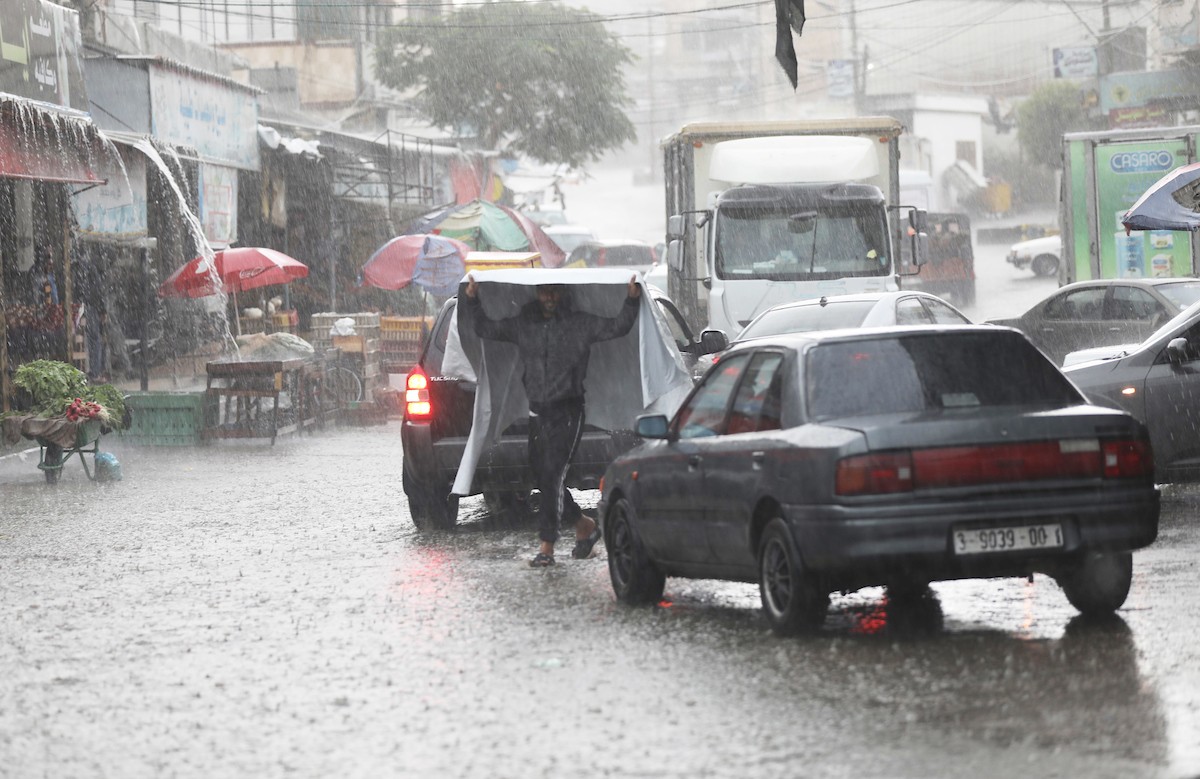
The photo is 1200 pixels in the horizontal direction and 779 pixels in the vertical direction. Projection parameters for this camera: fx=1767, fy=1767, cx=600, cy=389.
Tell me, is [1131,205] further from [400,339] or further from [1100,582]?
[1100,582]

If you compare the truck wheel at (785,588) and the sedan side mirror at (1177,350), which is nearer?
the truck wheel at (785,588)

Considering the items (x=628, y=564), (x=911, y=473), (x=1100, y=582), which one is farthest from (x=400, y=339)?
(x=911, y=473)

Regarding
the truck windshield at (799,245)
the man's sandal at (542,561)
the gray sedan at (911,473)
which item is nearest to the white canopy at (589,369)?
the man's sandal at (542,561)

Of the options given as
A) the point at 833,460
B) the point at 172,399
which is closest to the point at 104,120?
the point at 172,399

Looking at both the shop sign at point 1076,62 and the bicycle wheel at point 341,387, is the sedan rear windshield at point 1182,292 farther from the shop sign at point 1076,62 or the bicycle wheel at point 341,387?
the shop sign at point 1076,62

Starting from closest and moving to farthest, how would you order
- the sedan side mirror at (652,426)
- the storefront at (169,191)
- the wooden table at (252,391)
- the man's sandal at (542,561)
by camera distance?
the sedan side mirror at (652,426)
the man's sandal at (542,561)
the wooden table at (252,391)
the storefront at (169,191)

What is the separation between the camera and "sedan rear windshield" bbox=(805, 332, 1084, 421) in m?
7.68

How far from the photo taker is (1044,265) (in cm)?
4984

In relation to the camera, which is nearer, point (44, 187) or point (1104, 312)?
point (1104, 312)

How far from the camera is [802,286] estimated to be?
20.3m

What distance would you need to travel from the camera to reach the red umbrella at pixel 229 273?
2361 centimetres

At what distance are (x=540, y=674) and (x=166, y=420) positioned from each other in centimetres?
1491

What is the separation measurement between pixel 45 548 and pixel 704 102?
109520 millimetres

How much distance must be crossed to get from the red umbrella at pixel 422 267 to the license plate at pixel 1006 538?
23136 millimetres
